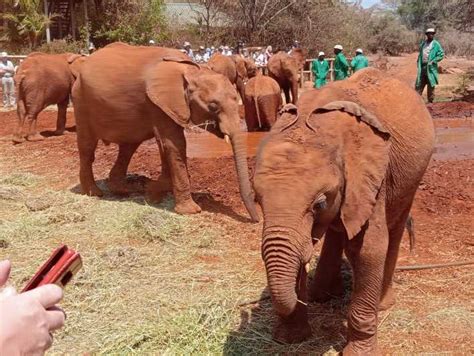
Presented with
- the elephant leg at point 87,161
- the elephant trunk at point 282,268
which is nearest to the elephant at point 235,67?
the elephant leg at point 87,161

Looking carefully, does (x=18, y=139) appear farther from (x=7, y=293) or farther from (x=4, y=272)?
(x=7, y=293)

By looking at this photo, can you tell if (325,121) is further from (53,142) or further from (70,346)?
(53,142)

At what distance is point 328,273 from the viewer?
546 cm

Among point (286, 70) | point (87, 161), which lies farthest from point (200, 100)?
point (286, 70)

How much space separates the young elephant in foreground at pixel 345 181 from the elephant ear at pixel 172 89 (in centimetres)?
392

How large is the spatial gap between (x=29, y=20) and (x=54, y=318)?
109ft

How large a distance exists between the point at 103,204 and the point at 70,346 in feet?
14.2

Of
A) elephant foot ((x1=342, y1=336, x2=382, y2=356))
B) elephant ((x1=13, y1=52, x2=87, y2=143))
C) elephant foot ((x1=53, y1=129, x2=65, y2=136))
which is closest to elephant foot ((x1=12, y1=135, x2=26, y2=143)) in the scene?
elephant ((x1=13, y1=52, x2=87, y2=143))

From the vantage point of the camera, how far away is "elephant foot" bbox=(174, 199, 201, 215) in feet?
28.0

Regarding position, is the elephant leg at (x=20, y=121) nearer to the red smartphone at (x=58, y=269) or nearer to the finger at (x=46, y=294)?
the red smartphone at (x=58, y=269)

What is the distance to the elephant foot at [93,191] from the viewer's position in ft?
32.2

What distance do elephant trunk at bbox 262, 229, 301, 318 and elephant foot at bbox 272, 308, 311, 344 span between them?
1.20 meters

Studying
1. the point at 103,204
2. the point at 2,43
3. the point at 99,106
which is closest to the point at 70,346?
the point at 103,204

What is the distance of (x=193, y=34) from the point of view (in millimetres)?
37562
